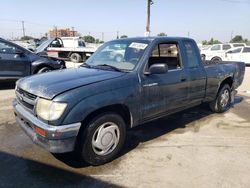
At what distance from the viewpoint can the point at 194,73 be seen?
510cm

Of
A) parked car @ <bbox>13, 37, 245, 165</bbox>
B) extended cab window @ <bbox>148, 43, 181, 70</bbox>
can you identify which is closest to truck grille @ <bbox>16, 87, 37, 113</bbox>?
parked car @ <bbox>13, 37, 245, 165</bbox>

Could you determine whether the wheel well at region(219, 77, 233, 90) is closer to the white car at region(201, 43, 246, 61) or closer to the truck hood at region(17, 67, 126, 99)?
the truck hood at region(17, 67, 126, 99)

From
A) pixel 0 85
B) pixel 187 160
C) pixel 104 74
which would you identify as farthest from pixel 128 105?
pixel 0 85

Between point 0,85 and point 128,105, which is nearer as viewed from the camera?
point 128,105

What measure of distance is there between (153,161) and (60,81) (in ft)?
5.84

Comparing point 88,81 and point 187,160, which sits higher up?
point 88,81

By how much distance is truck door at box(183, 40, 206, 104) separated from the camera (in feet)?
16.5

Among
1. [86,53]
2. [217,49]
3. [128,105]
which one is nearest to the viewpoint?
[128,105]

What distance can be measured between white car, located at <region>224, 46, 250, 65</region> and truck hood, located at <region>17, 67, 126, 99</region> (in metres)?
16.5

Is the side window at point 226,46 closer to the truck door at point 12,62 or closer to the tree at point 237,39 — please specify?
the truck door at point 12,62

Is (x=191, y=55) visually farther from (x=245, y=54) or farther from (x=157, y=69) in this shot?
(x=245, y=54)

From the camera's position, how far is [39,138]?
10.9 ft

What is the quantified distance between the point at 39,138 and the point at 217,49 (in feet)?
60.8

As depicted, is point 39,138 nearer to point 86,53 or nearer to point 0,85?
point 0,85
